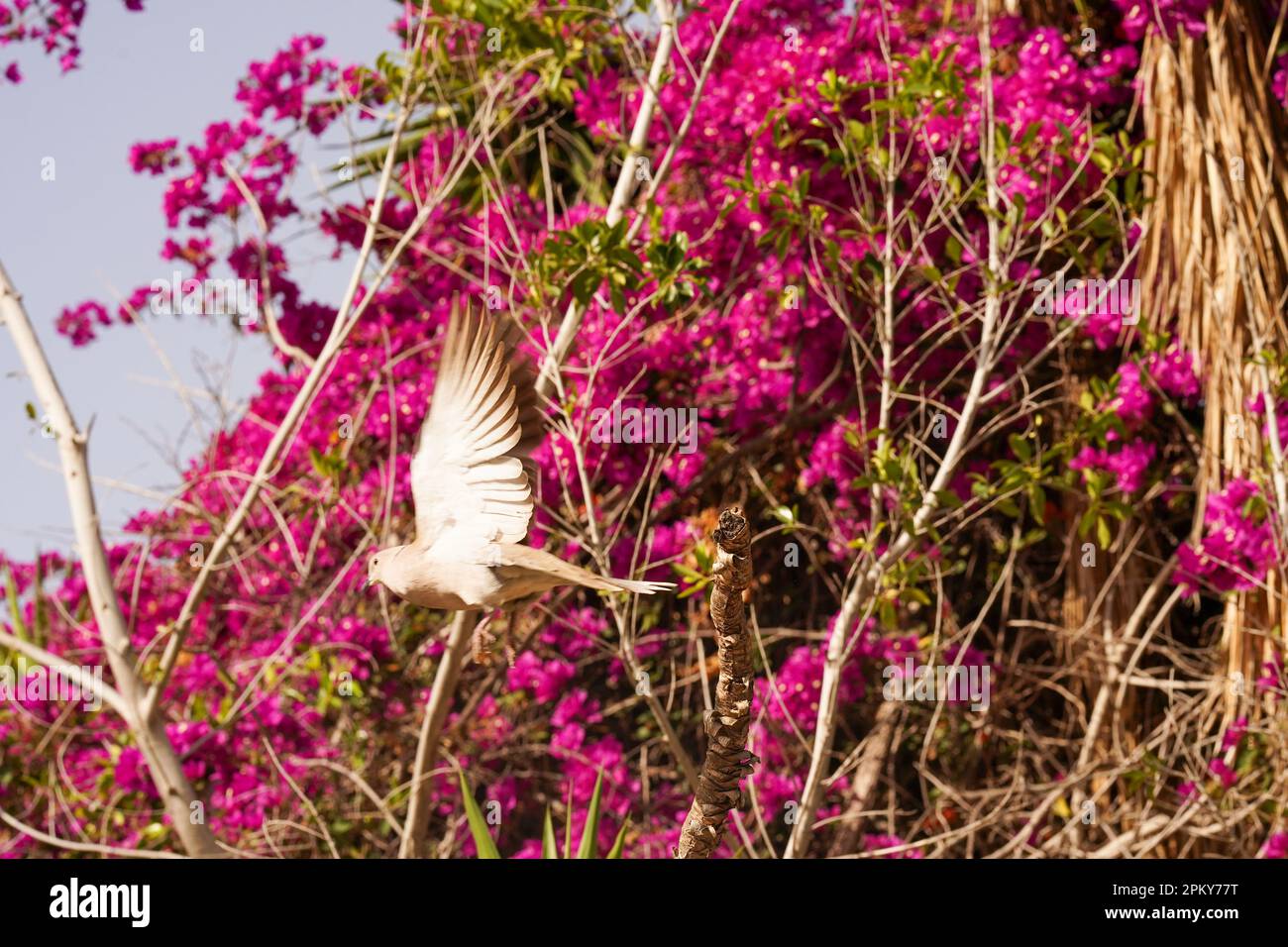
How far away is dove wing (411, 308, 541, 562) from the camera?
1.44 meters

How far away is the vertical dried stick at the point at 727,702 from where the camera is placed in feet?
4.47

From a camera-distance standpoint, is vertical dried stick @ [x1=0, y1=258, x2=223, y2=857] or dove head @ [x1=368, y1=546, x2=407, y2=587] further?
vertical dried stick @ [x1=0, y1=258, x2=223, y2=857]

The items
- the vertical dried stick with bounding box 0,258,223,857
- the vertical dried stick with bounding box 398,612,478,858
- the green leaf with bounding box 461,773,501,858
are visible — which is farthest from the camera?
the vertical dried stick with bounding box 398,612,478,858

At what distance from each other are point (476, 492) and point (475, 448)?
0.21 feet

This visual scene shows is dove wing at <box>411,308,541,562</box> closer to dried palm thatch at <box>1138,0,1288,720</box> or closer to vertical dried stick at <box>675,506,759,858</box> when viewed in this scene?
vertical dried stick at <box>675,506,759,858</box>

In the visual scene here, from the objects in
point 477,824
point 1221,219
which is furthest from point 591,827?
point 1221,219

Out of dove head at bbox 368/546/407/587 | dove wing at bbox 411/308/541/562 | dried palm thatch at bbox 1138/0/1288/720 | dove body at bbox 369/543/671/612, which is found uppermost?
dried palm thatch at bbox 1138/0/1288/720

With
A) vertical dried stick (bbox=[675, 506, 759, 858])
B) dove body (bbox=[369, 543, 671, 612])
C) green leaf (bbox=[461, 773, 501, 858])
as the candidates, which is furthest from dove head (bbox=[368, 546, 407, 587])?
green leaf (bbox=[461, 773, 501, 858])

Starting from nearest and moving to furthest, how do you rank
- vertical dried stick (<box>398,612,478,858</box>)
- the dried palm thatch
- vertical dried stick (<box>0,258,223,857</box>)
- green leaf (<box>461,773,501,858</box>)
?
green leaf (<box>461,773,501,858</box>) < vertical dried stick (<box>0,258,223,857</box>) < vertical dried stick (<box>398,612,478,858</box>) < the dried palm thatch

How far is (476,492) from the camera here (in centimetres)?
147

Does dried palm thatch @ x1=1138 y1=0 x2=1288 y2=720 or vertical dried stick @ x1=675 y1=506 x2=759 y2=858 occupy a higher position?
dried palm thatch @ x1=1138 y1=0 x2=1288 y2=720

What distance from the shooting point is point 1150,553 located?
4.29m

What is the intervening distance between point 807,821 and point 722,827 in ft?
4.77

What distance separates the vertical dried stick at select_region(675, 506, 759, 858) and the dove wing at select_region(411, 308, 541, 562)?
215 millimetres
